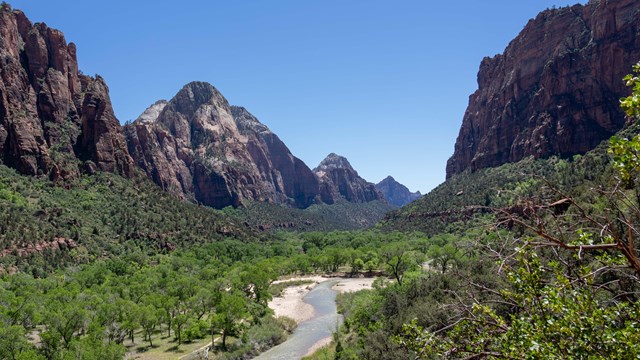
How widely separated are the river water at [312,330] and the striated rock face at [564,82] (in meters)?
102

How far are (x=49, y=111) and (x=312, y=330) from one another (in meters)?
109

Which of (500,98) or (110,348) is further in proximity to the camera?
(500,98)

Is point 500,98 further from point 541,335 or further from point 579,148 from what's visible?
point 541,335

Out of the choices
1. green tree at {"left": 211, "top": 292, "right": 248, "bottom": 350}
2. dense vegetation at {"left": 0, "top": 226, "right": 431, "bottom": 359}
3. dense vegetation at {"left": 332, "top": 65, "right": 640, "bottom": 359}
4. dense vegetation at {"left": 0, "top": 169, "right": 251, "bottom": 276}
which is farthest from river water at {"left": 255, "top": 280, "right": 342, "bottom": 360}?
dense vegetation at {"left": 0, "top": 169, "right": 251, "bottom": 276}

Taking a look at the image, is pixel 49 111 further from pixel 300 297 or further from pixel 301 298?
pixel 301 298

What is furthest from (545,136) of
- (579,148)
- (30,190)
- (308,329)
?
(30,190)

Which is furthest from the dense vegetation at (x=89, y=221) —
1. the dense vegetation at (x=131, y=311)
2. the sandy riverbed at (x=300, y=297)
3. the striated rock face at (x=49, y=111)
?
the sandy riverbed at (x=300, y=297)

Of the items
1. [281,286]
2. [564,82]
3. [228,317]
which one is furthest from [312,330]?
[564,82]

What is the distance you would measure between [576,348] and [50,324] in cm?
4469

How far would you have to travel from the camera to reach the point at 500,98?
7037 inches

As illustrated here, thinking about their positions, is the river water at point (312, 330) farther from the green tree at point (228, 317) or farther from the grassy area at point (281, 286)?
the grassy area at point (281, 286)

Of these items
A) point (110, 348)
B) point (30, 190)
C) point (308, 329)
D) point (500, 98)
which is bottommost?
point (308, 329)

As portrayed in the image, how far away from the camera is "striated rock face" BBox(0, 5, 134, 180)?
10225 cm

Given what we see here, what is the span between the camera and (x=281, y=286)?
84500mm
